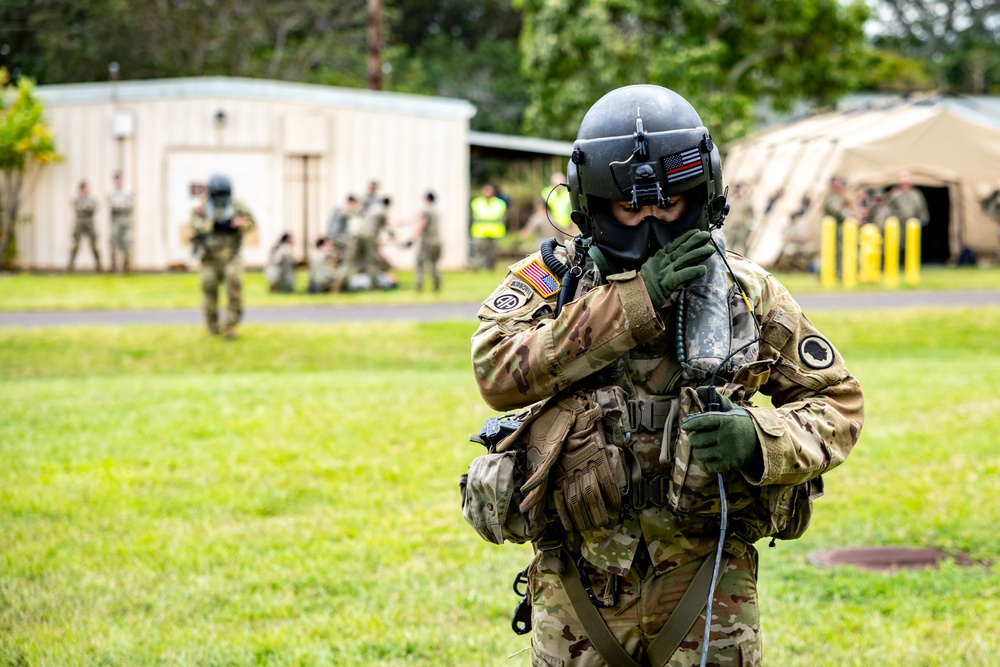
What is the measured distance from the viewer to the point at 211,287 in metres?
16.0

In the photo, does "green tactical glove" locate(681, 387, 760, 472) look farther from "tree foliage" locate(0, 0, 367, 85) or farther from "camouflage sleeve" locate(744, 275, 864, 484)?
"tree foliage" locate(0, 0, 367, 85)

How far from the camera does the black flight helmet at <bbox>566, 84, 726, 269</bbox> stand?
309 cm

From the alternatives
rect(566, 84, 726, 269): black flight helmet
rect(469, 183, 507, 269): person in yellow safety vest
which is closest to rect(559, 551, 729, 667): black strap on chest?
rect(566, 84, 726, 269): black flight helmet

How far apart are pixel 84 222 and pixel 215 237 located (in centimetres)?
1364

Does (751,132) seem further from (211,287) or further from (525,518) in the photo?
(525,518)

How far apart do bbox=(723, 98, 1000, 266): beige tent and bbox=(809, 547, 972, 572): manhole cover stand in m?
20.3

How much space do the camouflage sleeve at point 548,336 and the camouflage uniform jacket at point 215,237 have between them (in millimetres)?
13224

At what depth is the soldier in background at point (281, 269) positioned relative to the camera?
22406 millimetres

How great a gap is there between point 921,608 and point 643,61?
95.3 feet

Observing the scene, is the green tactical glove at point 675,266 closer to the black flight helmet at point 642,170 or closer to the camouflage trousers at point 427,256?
the black flight helmet at point 642,170

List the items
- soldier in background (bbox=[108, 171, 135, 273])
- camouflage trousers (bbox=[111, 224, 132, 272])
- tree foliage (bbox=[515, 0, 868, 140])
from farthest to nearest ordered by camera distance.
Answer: tree foliage (bbox=[515, 0, 868, 140]), camouflage trousers (bbox=[111, 224, 132, 272]), soldier in background (bbox=[108, 171, 135, 273])

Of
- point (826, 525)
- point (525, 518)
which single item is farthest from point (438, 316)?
point (525, 518)

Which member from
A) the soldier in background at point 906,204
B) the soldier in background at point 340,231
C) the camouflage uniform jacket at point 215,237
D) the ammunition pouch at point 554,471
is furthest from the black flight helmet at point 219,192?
the soldier in background at point 906,204

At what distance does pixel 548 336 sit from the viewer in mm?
3098
